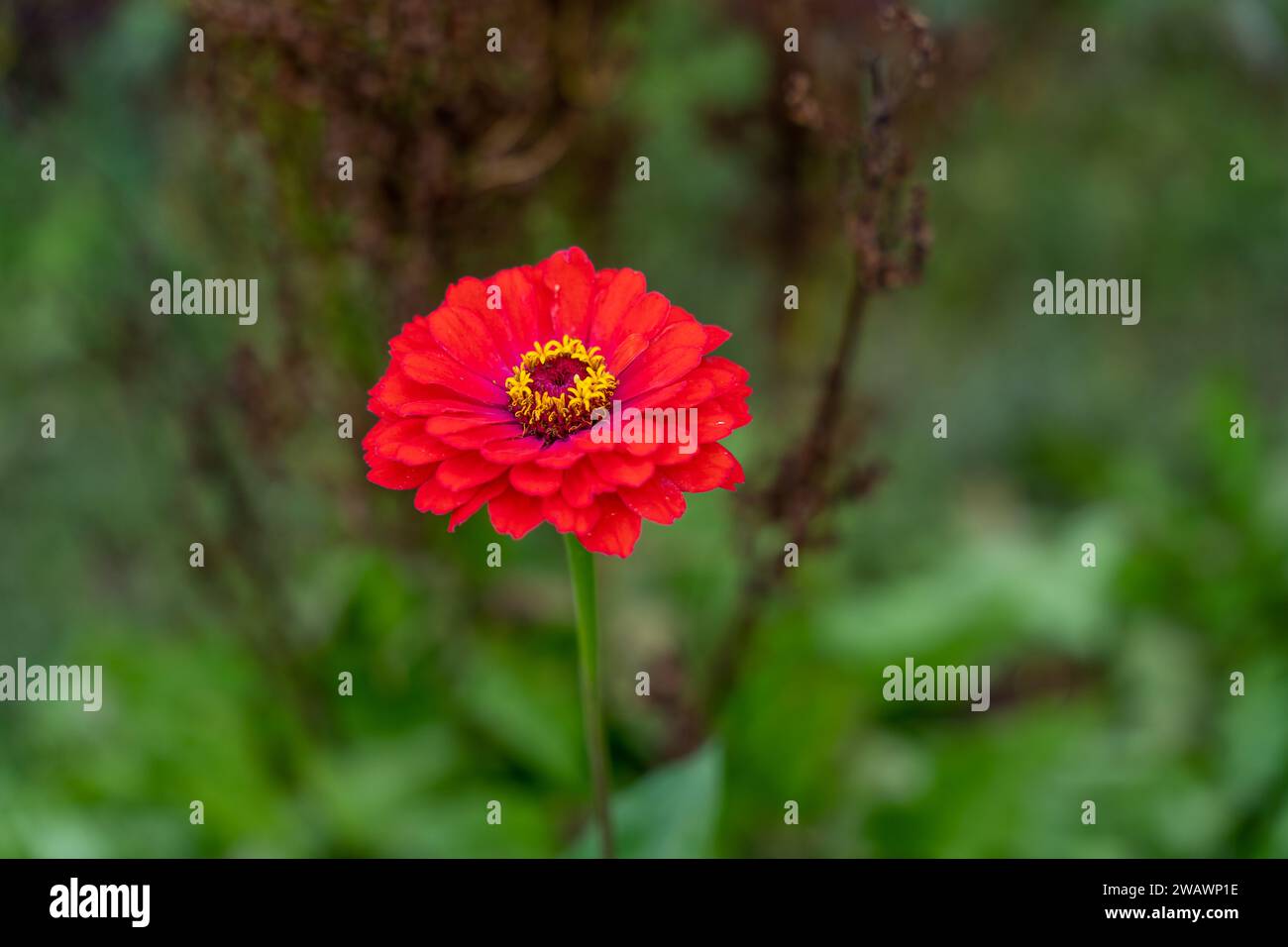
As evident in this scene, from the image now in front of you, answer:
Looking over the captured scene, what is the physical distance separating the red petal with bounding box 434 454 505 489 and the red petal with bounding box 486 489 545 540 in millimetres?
24

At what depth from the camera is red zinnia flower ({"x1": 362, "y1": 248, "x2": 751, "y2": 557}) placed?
0.93 metres

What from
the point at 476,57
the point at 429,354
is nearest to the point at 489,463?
the point at 429,354

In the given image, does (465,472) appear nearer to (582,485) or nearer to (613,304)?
(582,485)

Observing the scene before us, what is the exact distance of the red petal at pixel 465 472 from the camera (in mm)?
918

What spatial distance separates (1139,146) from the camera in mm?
3982

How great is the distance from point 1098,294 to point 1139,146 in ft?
1.88

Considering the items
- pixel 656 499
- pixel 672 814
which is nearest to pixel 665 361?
pixel 656 499

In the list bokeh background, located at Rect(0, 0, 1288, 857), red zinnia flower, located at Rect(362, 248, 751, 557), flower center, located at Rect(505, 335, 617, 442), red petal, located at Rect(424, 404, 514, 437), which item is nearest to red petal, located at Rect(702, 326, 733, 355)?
red zinnia flower, located at Rect(362, 248, 751, 557)

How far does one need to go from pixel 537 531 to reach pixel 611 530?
1.77 m

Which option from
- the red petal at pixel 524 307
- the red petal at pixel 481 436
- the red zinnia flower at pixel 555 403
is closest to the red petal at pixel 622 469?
the red zinnia flower at pixel 555 403

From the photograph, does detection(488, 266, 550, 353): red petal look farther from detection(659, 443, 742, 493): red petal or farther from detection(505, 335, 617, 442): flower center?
detection(659, 443, 742, 493): red petal

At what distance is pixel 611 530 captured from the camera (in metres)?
0.93

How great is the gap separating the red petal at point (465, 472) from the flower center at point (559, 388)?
0.35ft
